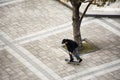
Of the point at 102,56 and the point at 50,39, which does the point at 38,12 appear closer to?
the point at 50,39

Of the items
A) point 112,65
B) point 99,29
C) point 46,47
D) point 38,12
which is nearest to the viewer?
point 112,65

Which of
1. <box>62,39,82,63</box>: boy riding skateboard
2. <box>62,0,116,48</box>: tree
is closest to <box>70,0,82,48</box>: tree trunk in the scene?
<box>62,0,116,48</box>: tree

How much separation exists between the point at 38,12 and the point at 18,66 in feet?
16.8

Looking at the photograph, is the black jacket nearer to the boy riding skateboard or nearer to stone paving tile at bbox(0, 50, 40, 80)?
the boy riding skateboard

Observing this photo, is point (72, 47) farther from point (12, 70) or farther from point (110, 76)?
point (12, 70)

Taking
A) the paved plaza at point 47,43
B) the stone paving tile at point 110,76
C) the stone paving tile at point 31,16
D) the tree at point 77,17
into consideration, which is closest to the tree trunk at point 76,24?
the tree at point 77,17

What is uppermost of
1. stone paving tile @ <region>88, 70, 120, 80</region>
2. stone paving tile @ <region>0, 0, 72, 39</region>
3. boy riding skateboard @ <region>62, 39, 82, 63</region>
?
boy riding skateboard @ <region>62, 39, 82, 63</region>

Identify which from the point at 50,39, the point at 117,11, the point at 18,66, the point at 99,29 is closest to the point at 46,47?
the point at 50,39

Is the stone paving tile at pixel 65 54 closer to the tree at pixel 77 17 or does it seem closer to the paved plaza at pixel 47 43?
the paved plaza at pixel 47 43

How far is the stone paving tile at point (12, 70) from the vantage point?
15.6 metres

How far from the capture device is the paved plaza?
52.0ft

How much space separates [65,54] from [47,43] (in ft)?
4.32

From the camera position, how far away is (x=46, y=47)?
1755 cm

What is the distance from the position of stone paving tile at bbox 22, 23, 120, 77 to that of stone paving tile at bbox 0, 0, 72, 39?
121 cm
